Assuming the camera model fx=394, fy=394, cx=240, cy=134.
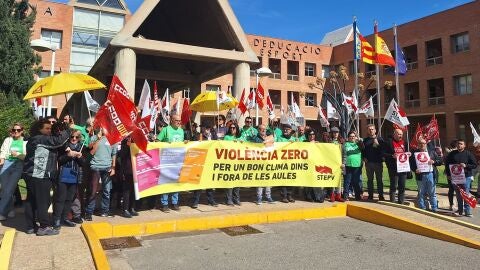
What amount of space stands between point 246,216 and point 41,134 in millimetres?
3910

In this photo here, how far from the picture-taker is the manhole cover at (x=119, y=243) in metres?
5.99

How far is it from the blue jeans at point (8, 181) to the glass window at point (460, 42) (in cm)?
3433

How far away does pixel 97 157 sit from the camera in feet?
23.4

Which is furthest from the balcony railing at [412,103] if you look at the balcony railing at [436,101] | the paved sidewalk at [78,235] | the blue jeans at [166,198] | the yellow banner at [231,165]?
the blue jeans at [166,198]

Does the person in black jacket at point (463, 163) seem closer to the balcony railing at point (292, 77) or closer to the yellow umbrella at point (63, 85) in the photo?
the yellow umbrella at point (63, 85)

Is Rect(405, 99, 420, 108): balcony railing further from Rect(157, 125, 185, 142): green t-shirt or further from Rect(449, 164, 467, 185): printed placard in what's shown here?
Rect(157, 125, 185, 142): green t-shirt

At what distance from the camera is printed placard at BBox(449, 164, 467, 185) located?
28.5 ft

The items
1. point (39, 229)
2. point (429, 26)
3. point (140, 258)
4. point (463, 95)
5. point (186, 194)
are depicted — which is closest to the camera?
point (140, 258)

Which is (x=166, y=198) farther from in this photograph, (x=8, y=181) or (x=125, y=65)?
(x=125, y=65)

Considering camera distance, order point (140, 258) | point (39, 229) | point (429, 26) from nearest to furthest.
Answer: point (140, 258), point (39, 229), point (429, 26)

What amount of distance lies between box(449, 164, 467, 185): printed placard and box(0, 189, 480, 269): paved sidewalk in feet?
3.91

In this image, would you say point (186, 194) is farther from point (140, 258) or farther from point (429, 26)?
point (429, 26)

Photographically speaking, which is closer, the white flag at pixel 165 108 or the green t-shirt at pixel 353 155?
the green t-shirt at pixel 353 155

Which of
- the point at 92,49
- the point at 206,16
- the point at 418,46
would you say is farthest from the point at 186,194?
the point at 418,46
